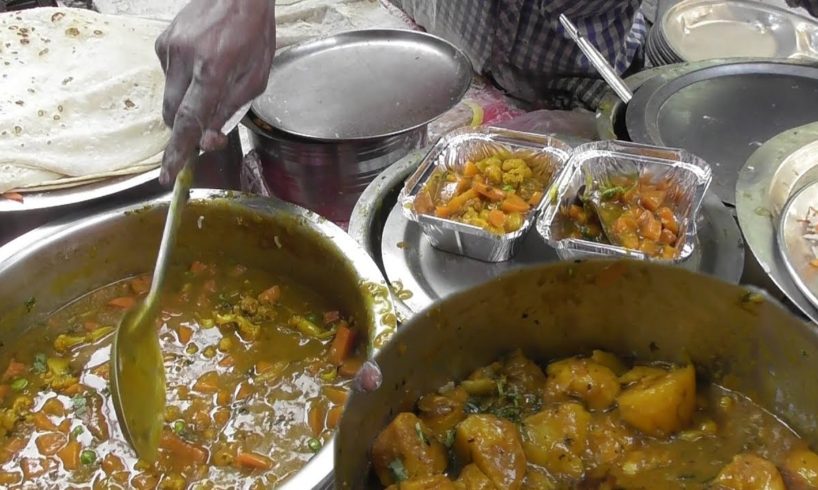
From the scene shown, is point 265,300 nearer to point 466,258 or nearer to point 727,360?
point 466,258

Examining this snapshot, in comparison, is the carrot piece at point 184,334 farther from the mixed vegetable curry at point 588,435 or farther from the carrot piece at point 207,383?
the mixed vegetable curry at point 588,435

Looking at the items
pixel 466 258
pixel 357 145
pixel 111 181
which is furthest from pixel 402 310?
pixel 111 181

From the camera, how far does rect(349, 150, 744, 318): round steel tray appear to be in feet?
5.21

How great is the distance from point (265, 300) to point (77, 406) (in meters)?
0.49

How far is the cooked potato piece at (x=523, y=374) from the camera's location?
3.86 ft

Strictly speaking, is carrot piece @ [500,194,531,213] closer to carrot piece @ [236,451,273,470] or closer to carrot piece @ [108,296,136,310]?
carrot piece @ [236,451,273,470]

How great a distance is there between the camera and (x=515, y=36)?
275 centimetres

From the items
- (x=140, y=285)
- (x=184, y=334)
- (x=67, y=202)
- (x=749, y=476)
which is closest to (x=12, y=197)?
(x=67, y=202)

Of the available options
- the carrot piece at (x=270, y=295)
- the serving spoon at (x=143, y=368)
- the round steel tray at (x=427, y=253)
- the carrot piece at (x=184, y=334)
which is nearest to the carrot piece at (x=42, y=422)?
the serving spoon at (x=143, y=368)

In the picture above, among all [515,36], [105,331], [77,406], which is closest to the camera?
[77,406]

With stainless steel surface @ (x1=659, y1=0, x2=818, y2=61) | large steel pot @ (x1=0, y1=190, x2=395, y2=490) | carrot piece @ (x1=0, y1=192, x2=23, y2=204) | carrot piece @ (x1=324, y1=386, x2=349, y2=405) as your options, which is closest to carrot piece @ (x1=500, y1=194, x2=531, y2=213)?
large steel pot @ (x1=0, y1=190, x2=395, y2=490)

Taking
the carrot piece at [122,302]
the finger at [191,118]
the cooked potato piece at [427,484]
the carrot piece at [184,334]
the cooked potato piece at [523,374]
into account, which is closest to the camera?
the cooked potato piece at [427,484]

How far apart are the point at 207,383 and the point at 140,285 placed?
426mm

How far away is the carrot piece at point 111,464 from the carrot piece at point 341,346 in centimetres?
49
